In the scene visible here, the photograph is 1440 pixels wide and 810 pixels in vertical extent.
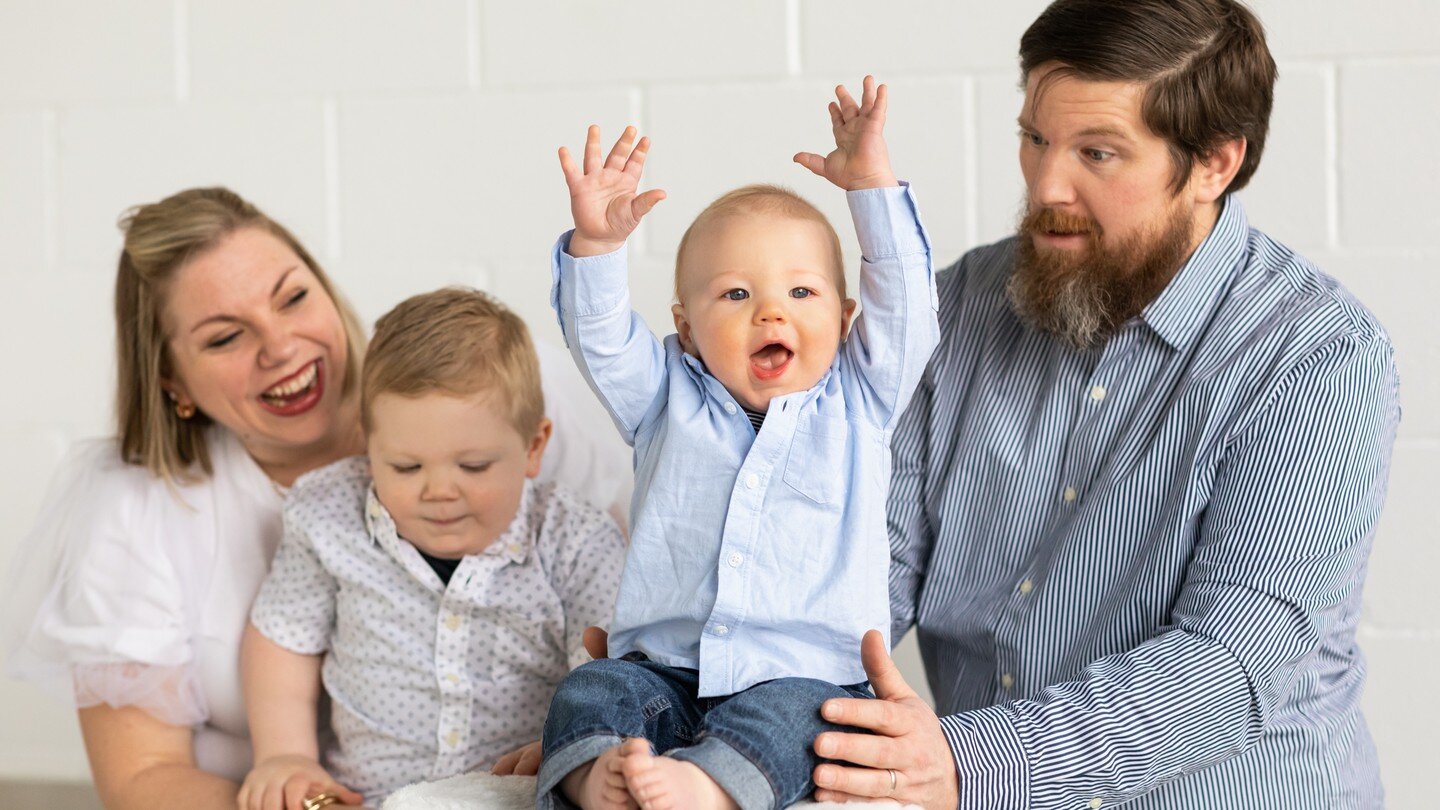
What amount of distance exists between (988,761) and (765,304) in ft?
1.88

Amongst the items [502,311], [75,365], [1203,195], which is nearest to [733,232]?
[502,311]

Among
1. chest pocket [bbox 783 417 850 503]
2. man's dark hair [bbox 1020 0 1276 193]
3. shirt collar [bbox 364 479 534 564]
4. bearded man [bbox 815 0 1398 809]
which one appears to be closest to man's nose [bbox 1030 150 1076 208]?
bearded man [bbox 815 0 1398 809]

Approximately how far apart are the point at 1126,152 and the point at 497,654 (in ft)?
3.49

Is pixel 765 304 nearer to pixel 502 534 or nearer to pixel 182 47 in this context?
pixel 502 534

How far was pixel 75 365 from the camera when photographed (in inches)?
117

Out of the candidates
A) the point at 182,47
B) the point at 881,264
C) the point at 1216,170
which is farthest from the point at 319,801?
the point at 182,47

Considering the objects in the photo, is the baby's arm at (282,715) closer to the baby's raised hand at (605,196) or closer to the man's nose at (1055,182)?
the baby's raised hand at (605,196)

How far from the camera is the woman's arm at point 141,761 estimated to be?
6.65 feet

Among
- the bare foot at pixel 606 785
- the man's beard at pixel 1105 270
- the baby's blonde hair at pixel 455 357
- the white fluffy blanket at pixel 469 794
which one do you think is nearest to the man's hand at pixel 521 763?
the white fluffy blanket at pixel 469 794

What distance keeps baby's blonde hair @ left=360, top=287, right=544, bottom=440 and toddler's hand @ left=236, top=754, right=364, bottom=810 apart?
1.56 feet

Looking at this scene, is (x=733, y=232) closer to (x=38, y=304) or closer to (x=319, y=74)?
(x=319, y=74)

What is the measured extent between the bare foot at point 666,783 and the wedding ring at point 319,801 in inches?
27.9

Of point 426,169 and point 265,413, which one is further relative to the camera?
point 426,169

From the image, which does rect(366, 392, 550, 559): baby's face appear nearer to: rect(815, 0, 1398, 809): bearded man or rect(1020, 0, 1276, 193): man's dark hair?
rect(815, 0, 1398, 809): bearded man
